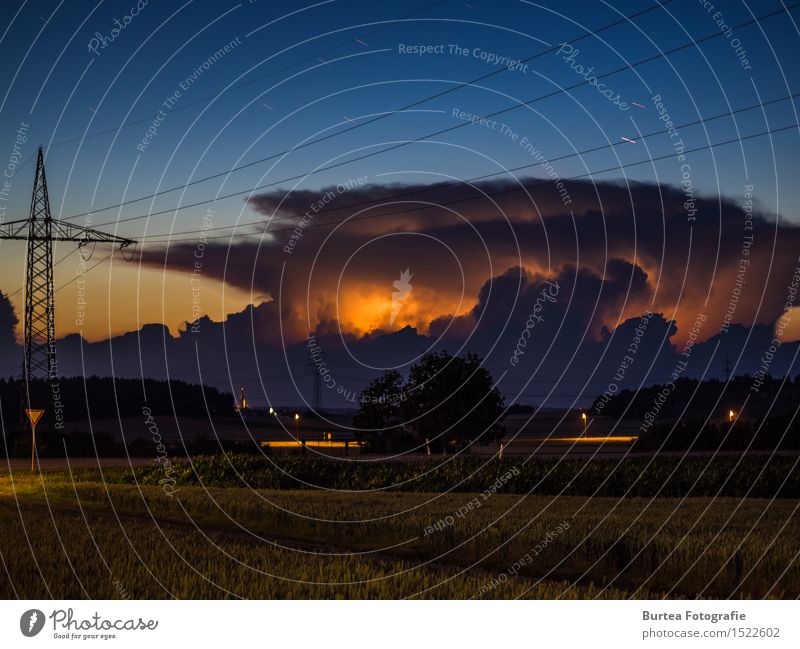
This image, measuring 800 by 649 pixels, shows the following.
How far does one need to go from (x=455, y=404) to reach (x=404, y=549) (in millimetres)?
68442

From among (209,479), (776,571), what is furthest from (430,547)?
(209,479)

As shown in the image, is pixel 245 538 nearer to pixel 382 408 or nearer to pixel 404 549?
pixel 404 549

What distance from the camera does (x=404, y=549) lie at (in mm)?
24094

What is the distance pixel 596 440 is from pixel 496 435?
23.2 metres

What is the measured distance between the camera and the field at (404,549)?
16234 mm

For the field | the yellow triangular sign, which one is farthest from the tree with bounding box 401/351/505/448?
the field

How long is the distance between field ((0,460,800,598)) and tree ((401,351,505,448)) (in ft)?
179

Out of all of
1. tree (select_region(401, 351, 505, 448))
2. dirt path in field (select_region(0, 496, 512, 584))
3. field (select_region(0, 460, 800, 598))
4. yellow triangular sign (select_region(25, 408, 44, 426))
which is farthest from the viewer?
tree (select_region(401, 351, 505, 448))

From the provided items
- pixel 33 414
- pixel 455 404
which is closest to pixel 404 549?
pixel 33 414

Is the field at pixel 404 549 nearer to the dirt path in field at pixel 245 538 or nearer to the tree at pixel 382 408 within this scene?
the dirt path in field at pixel 245 538

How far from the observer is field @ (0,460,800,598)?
1623 cm

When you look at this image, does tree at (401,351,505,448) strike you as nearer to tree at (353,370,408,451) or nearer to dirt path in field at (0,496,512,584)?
tree at (353,370,408,451)

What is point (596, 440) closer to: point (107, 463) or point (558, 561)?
point (107, 463)
